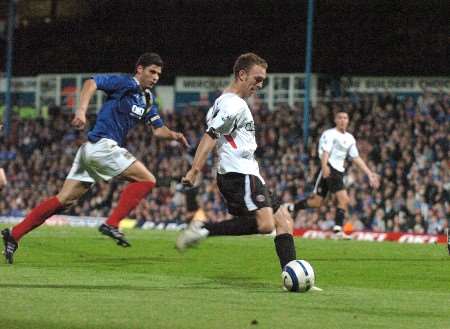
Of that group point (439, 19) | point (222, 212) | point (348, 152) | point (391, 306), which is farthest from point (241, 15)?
point (391, 306)

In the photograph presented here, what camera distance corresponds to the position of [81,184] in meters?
13.7

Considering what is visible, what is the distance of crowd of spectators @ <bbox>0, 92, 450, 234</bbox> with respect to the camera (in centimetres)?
2680

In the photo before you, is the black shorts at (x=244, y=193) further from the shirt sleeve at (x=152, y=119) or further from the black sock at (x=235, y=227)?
the shirt sleeve at (x=152, y=119)

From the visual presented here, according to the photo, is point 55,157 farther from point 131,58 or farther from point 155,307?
point 155,307

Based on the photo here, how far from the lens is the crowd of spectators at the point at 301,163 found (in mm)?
26797

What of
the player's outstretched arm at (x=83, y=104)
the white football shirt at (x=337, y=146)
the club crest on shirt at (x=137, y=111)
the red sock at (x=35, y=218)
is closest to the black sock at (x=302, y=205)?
the white football shirt at (x=337, y=146)

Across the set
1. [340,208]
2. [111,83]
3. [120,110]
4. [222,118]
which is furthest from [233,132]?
[340,208]

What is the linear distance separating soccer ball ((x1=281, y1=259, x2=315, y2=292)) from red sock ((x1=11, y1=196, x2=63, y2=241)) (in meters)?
4.10

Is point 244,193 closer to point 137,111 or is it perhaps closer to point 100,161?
point 100,161

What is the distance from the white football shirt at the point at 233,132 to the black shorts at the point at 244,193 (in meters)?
0.07

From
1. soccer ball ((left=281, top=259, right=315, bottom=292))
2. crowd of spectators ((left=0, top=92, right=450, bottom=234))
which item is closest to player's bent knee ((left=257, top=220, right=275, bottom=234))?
soccer ball ((left=281, top=259, right=315, bottom=292))

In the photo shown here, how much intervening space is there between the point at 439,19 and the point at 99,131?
31.2 metres

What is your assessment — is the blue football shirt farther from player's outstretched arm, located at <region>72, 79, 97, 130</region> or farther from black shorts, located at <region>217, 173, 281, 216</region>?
black shorts, located at <region>217, 173, 281, 216</region>

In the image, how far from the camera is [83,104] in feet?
41.1
